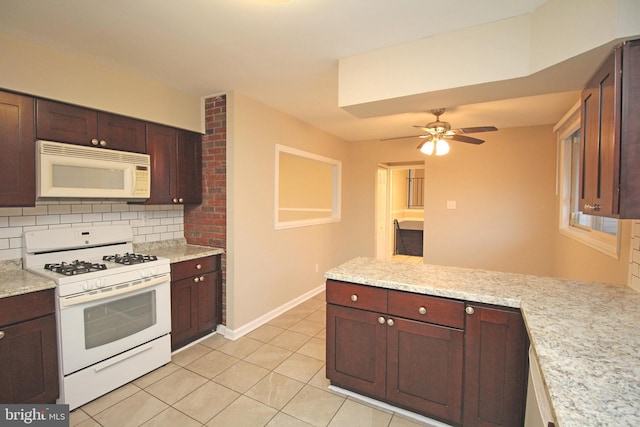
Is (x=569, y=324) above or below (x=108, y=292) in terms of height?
above

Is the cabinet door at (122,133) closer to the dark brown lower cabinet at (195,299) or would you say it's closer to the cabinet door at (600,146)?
the dark brown lower cabinet at (195,299)

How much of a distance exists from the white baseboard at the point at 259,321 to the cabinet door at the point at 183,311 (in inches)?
12.4

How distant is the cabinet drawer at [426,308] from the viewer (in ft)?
5.66

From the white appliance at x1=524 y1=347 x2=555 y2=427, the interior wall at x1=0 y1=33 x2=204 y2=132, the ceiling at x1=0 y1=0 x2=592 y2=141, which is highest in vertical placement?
the ceiling at x1=0 y1=0 x2=592 y2=141

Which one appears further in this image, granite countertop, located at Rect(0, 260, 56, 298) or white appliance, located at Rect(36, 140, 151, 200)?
white appliance, located at Rect(36, 140, 151, 200)

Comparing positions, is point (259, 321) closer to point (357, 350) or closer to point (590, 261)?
point (357, 350)

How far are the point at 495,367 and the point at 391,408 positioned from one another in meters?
0.78

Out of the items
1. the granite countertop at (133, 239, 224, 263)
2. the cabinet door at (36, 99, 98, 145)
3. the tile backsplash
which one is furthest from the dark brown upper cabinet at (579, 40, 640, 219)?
the tile backsplash

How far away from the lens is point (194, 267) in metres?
2.86

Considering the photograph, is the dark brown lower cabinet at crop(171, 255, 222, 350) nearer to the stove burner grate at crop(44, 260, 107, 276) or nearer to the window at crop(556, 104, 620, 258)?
the stove burner grate at crop(44, 260, 107, 276)

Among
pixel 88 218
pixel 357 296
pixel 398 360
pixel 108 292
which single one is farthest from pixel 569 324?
pixel 88 218

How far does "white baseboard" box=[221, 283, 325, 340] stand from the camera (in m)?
3.07

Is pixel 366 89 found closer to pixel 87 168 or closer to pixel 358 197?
pixel 87 168

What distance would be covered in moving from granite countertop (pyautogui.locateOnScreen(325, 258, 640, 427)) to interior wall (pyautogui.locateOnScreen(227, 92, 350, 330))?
1.35 m
